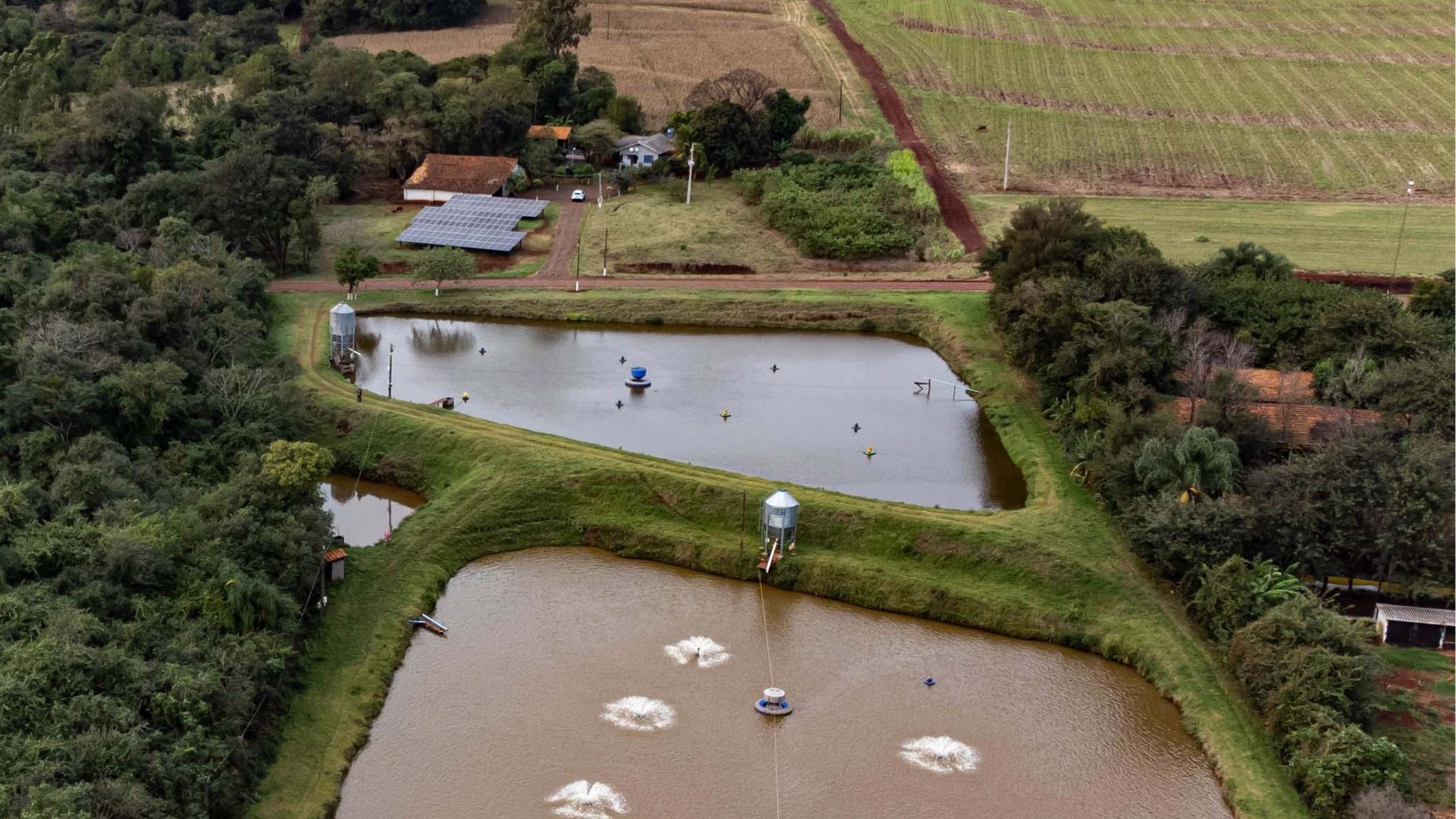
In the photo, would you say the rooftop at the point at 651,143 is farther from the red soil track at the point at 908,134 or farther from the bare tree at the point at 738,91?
the red soil track at the point at 908,134

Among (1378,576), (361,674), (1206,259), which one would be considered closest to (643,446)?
(361,674)

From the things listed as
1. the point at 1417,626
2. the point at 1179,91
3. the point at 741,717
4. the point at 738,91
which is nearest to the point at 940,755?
the point at 741,717

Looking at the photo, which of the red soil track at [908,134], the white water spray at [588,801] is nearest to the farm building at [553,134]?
the red soil track at [908,134]

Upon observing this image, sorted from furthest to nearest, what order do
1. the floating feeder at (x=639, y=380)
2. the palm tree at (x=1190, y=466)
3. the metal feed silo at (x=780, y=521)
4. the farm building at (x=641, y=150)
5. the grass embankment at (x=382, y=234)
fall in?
the farm building at (x=641, y=150)
the grass embankment at (x=382, y=234)
the floating feeder at (x=639, y=380)
the metal feed silo at (x=780, y=521)
the palm tree at (x=1190, y=466)

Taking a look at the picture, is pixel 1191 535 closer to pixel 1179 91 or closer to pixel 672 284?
pixel 672 284

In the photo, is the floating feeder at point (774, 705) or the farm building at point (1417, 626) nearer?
the floating feeder at point (774, 705)

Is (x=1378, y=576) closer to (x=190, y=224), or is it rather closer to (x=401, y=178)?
(x=190, y=224)

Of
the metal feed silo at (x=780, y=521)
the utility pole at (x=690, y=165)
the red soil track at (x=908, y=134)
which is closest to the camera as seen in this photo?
the metal feed silo at (x=780, y=521)
